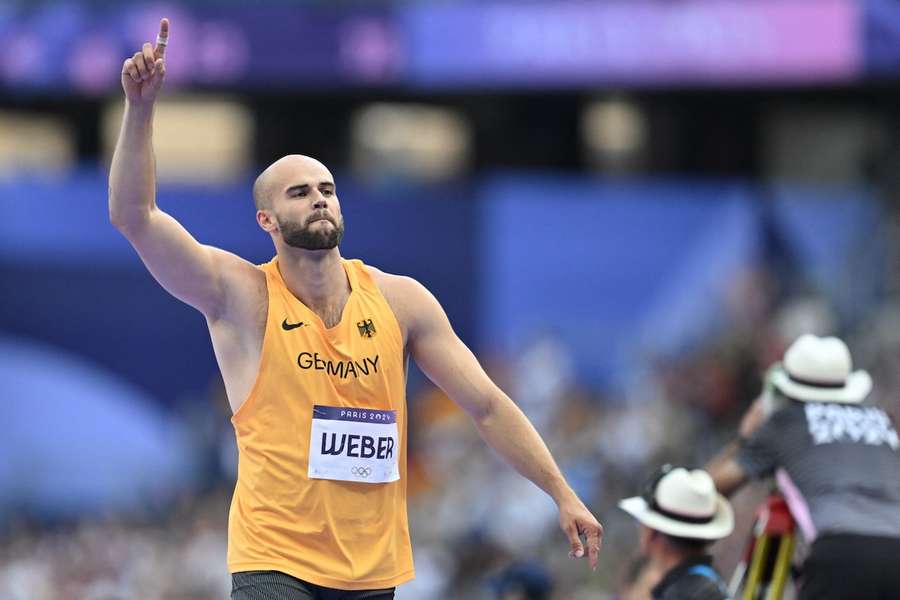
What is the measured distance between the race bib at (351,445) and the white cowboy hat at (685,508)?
1.28m

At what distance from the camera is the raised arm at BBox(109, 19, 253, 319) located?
511 centimetres

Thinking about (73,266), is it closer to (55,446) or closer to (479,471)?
(55,446)

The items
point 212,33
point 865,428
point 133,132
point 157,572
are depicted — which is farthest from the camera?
point 212,33

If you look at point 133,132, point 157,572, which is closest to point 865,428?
point 133,132

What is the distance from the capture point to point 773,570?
6.74m

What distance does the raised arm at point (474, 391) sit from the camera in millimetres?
5621

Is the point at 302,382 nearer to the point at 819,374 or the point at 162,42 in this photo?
the point at 162,42

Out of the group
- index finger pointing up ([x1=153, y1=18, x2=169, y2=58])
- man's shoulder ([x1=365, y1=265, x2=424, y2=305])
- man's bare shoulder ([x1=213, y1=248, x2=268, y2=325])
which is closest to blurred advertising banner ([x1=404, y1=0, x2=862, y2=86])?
man's shoulder ([x1=365, y1=265, x2=424, y2=305])

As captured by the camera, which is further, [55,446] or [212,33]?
[55,446]

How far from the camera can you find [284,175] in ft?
18.1

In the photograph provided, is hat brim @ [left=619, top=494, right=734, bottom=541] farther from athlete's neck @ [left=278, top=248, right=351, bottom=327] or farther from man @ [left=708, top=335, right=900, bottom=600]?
athlete's neck @ [left=278, top=248, right=351, bottom=327]

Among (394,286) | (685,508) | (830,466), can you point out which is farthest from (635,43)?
(394,286)

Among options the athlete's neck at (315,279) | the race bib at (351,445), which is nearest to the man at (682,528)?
the race bib at (351,445)

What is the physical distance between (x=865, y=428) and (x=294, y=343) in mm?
2408
